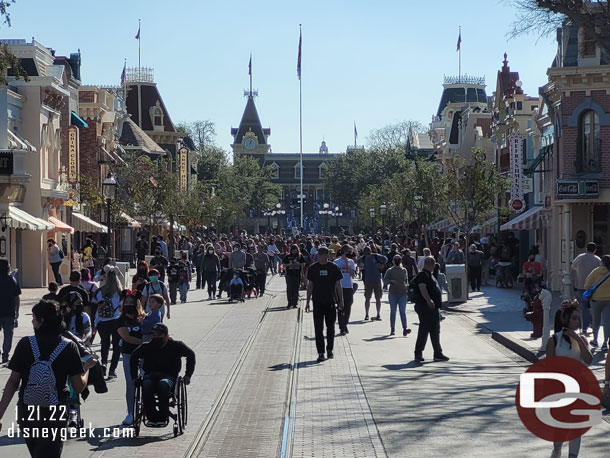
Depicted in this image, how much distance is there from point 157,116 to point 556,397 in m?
81.8

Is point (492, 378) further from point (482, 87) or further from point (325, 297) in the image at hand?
point (482, 87)

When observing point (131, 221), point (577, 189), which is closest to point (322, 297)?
point (577, 189)

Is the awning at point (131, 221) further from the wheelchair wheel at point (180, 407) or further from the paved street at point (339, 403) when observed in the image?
the wheelchair wheel at point (180, 407)

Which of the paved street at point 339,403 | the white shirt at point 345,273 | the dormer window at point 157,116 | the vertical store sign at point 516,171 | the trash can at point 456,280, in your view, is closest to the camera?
the paved street at point 339,403

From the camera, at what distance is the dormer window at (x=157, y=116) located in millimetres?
88750

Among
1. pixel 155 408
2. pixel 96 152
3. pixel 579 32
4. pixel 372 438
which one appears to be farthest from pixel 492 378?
pixel 96 152

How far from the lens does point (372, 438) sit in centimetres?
1100

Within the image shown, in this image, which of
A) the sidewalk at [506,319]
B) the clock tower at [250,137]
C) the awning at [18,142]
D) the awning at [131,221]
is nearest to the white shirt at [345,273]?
the sidewalk at [506,319]

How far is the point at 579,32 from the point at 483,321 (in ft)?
44.7

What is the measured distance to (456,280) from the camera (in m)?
30.1

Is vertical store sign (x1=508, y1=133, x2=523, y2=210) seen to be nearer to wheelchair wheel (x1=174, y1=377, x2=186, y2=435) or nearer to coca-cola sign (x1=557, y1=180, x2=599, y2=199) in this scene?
coca-cola sign (x1=557, y1=180, x2=599, y2=199)

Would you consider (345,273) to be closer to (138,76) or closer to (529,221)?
(529,221)

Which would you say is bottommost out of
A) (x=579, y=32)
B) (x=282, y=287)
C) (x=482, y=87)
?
(x=282, y=287)

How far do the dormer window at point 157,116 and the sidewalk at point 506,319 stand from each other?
53868 mm
